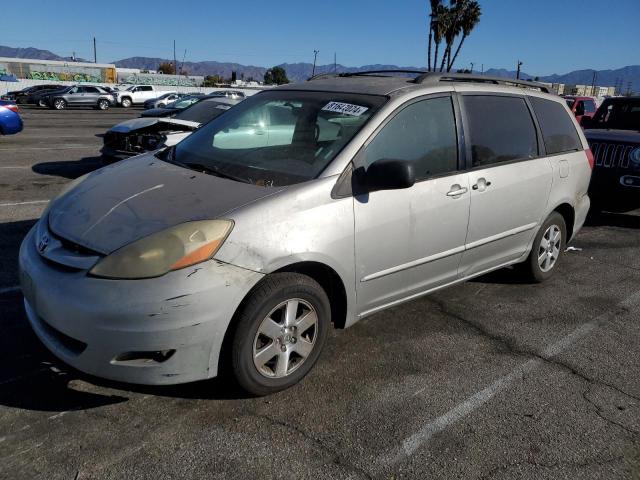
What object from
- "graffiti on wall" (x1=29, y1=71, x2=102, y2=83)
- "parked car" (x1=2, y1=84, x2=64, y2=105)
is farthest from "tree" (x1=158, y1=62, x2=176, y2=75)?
"parked car" (x1=2, y1=84, x2=64, y2=105)

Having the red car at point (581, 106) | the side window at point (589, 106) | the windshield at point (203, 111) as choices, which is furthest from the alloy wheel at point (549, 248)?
the side window at point (589, 106)

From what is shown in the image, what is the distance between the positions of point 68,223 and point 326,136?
162 cm

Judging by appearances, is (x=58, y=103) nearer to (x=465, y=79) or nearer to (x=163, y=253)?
(x=465, y=79)

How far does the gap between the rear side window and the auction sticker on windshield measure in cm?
197

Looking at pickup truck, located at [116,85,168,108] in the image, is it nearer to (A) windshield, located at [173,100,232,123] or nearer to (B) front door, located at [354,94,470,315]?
(A) windshield, located at [173,100,232,123]

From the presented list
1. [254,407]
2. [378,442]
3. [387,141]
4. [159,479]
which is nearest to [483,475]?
[378,442]

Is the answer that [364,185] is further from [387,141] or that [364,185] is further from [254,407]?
[254,407]

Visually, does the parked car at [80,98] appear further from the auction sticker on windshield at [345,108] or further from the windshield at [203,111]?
the auction sticker on windshield at [345,108]

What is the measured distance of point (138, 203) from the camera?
9.86 feet

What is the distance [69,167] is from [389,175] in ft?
28.2

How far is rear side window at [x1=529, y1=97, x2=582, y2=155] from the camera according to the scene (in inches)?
184

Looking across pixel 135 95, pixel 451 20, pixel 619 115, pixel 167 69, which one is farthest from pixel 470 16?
pixel 167 69

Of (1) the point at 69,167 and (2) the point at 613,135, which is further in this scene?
(1) the point at 69,167

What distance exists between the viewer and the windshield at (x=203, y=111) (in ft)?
30.7
